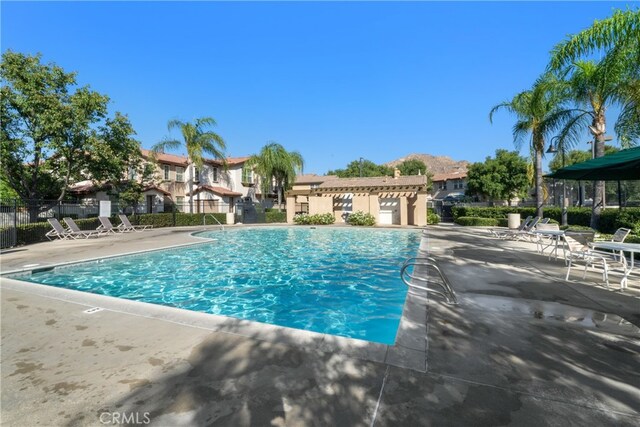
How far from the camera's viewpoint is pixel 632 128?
36.2 feet

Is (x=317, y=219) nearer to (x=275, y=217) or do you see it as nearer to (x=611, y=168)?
(x=275, y=217)

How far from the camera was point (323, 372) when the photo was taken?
117 inches

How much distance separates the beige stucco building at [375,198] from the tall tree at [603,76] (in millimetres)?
12231

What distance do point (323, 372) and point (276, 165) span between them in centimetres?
3284

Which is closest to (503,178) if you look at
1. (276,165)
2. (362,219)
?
(362,219)

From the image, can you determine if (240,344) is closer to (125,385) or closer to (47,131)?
(125,385)

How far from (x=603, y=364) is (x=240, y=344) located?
3799 millimetres

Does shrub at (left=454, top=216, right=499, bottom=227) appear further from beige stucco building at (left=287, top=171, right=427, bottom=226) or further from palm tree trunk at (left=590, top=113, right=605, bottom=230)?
palm tree trunk at (left=590, top=113, right=605, bottom=230)

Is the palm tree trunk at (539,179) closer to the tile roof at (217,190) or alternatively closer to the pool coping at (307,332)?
the pool coping at (307,332)

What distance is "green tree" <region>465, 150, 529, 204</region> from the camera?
40.0 meters

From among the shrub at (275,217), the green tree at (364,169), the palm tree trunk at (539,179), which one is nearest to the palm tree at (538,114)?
the palm tree trunk at (539,179)

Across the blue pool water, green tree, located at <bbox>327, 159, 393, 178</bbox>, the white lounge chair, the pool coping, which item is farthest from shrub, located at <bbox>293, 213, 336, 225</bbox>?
green tree, located at <bbox>327, 159, 393, 178</bbox>

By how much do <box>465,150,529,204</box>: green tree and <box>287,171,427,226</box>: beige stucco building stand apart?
18371mm

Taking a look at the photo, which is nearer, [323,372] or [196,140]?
[323,372]
